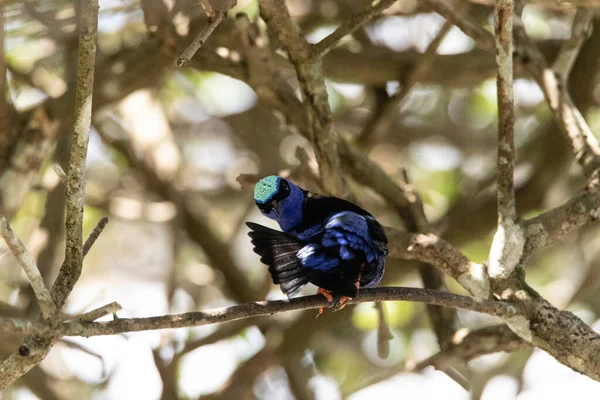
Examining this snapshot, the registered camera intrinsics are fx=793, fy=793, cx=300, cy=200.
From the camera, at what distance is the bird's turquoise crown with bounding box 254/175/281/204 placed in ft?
12.0

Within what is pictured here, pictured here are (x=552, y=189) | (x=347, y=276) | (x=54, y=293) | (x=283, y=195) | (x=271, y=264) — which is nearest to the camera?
(x=54, y=293)

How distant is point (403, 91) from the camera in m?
5.51

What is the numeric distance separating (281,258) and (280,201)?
2.82ft

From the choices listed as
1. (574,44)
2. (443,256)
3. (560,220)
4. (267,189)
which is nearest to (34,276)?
(267,189)

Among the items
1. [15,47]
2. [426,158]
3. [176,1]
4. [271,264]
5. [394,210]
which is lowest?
[271,264]

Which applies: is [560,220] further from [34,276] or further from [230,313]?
[34,276]

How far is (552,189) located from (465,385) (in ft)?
5.90

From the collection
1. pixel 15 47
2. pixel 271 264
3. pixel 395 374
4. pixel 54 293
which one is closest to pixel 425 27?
pixel 395 374

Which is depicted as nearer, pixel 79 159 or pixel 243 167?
pixel 79 159

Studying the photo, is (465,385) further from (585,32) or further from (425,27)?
(425,27)

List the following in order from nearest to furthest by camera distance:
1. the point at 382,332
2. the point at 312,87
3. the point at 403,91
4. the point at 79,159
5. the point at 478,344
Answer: the point at 79,159 → the point at 312,87 → the point at 478,344 → the point at 382,332 → the point at 403,91

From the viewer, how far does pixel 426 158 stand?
23.1 feet

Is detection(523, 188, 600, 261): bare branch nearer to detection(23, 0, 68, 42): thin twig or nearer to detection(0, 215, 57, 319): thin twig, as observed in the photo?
detection(0, 215, 57, 319): thin twig

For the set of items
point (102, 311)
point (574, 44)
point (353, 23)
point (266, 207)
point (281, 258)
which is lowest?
point (102, 311)
